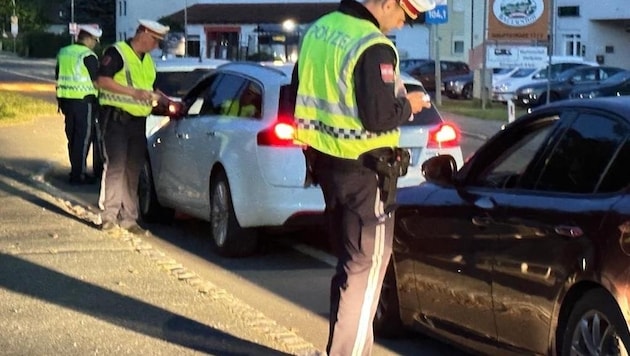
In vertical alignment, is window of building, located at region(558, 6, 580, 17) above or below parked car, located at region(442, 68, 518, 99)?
above

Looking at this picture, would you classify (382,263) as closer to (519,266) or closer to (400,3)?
(519,266)

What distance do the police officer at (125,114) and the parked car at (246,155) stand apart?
437mm

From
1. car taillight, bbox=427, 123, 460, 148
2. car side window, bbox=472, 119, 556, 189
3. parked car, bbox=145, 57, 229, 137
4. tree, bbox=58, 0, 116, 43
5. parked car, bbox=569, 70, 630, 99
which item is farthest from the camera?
tree, bbox=58, 0, 116, 43

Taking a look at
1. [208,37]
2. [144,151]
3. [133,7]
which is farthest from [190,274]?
[133,7]

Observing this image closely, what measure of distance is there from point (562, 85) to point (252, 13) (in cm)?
4691

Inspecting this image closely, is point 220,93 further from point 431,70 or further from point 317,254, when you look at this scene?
point 431,70

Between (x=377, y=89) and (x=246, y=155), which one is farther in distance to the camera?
(x=246, y=155)

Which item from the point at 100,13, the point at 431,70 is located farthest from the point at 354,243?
the point at 100,13

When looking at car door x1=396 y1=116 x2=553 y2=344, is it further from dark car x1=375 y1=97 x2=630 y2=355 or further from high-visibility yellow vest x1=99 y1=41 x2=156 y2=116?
high-visibility yellow vest x1=99 y1=41 x2=156 y2=116

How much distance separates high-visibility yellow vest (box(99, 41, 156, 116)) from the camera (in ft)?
33.7

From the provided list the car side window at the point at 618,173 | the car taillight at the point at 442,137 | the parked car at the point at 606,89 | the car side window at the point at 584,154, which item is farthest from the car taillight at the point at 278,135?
the parked car at the point at 606,89

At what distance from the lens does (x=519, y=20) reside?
29.4 metres

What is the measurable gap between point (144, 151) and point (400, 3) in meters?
5.73

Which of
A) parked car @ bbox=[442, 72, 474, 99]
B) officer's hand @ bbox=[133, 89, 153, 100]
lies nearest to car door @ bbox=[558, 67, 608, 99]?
parked car @ bbox=[442, 72, 474, 99]
